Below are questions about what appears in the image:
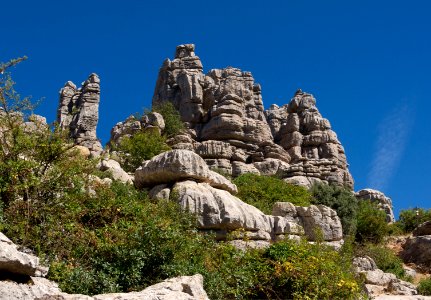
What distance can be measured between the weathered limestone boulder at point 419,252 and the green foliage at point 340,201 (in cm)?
305

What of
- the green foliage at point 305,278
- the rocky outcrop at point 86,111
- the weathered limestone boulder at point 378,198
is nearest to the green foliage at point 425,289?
the green foliage at point 305,278

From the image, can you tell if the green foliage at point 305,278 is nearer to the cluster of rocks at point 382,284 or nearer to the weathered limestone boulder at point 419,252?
the cluster of rocks at point 382,284

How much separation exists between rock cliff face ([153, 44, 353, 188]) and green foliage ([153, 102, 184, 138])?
949mm

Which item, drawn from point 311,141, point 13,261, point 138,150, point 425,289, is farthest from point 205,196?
point 311,141

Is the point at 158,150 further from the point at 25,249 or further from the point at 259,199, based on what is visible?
the point at 25,249

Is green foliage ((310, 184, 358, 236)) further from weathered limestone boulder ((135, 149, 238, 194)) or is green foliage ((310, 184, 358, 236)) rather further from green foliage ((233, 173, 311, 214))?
weathered limestone boulder ((135, 149, 238, 194))

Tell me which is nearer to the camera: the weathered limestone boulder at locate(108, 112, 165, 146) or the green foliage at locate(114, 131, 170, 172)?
the green foliage at locate(114, 131, 170, 172)

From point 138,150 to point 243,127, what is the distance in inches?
614

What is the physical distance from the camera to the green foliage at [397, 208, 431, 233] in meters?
36.5

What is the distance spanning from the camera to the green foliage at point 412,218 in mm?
36469

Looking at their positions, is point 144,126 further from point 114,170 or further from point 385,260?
point 385,260

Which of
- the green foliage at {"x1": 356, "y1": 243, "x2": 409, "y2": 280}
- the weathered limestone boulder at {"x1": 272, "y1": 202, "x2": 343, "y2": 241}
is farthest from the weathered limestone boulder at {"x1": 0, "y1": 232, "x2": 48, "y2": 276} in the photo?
the green foliage at {"x1": 356, "y1": 243, "x2": 409, "y2": 280}

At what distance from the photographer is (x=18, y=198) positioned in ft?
37.2

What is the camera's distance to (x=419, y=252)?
2727cm
